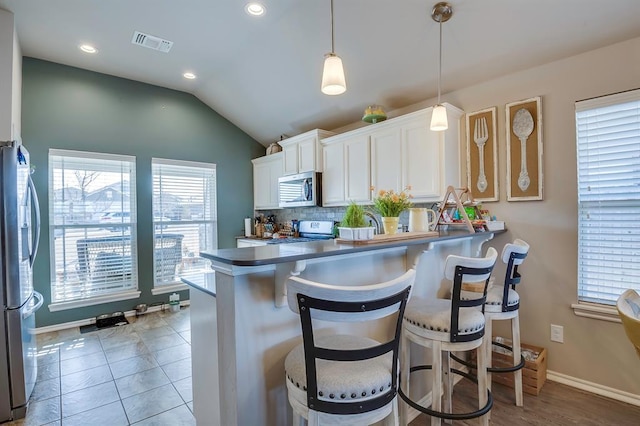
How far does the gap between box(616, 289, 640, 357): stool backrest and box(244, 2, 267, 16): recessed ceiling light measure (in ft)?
10.9

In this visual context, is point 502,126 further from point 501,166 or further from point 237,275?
point 237,275

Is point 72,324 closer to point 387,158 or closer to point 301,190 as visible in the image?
point 301,190

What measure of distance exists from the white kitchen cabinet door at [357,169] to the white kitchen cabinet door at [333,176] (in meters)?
0.08

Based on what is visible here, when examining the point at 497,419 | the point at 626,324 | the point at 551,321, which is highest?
the point at 626,324

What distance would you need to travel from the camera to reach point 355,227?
1754mm

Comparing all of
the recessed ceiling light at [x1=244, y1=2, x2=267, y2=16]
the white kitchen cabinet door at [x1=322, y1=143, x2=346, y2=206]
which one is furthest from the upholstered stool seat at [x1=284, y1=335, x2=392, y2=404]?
the recessed ceiling light at [x1=244, y1=2, x2=267, y2=16]

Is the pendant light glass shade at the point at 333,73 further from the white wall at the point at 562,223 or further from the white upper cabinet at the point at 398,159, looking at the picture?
the white wall at the point at 562,223

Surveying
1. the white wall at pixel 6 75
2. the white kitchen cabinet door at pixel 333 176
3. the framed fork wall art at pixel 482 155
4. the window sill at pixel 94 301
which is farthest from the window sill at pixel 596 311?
the window sill at pixel 94 301

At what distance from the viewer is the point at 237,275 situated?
1.29 metres

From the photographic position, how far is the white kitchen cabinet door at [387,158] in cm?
328

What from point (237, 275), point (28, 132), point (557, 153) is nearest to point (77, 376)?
point (237, 275)

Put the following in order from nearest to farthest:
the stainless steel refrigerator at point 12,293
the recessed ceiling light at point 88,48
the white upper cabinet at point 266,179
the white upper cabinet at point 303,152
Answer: the stainless steel refrigerator at point 12,293 → the recessed ceiling light at point 88,48 → the white upper cabinet at point 303,152 → the white upper cabinet at point 266,179

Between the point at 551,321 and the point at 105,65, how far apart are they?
5.69 m

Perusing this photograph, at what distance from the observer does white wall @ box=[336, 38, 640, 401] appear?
2271 mm
